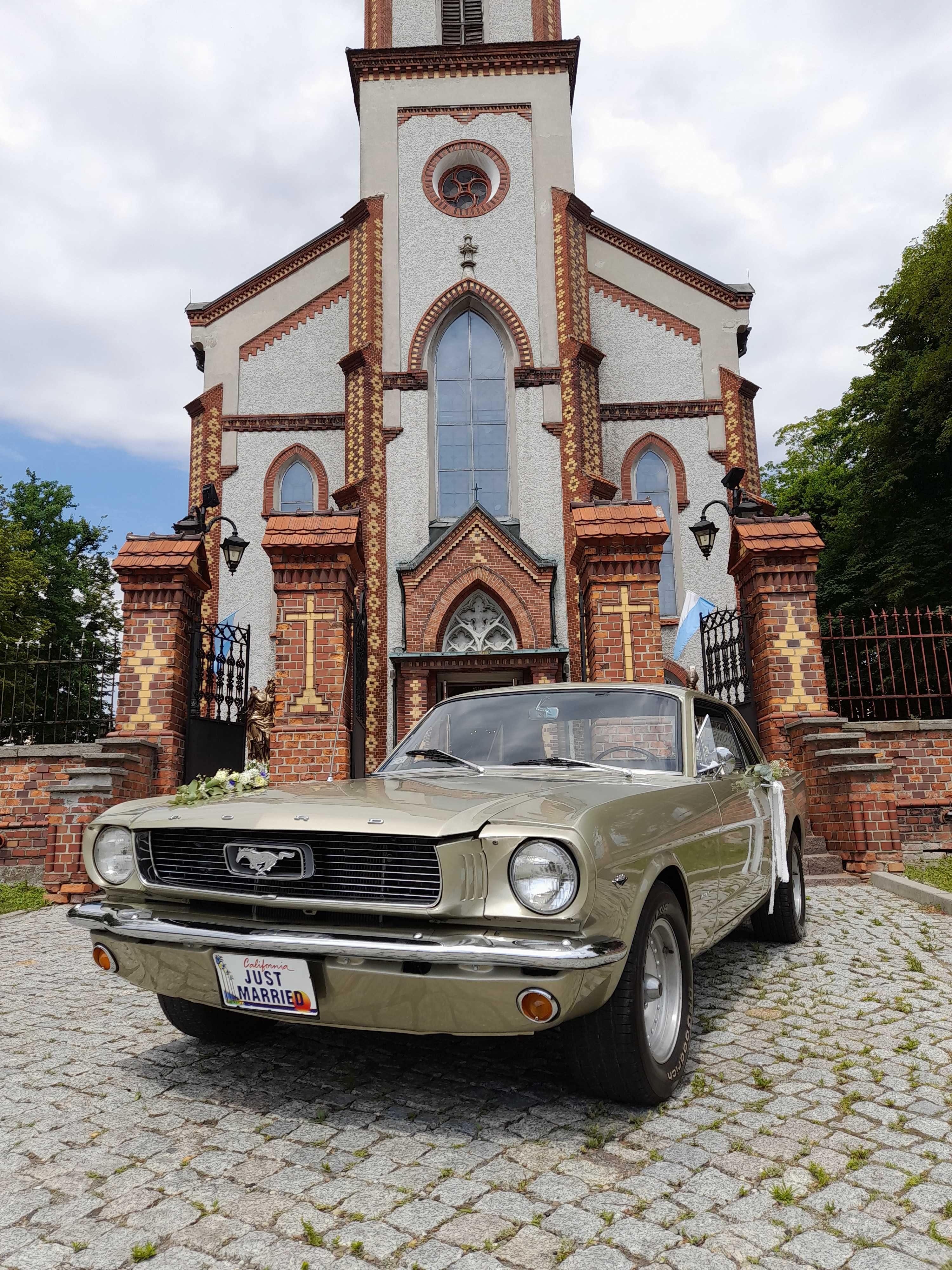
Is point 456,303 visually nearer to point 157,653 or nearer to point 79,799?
point 157,653

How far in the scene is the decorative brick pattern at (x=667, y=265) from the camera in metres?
19.5

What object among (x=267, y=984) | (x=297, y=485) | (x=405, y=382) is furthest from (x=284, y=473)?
(x=267, y=984)

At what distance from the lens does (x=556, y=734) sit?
13.1 feet

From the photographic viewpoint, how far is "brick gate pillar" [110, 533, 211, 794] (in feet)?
26.9

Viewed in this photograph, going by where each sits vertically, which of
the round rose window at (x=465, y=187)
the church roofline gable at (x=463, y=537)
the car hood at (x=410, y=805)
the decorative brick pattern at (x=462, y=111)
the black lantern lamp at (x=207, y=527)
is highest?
the decorative brick pattern at (x=462, y=111)

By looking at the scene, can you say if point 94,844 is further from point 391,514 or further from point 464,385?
point 464,385

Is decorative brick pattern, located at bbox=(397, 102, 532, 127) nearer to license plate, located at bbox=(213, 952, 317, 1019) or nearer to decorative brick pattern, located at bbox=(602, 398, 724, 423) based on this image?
decorative brick pattern, located at bbox=(602, 398, 724, 423)

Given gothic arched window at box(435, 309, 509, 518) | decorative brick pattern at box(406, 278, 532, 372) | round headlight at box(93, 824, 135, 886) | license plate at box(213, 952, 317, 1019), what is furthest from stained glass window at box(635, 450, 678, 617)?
license plate at box(213, 952, 317, 1019)

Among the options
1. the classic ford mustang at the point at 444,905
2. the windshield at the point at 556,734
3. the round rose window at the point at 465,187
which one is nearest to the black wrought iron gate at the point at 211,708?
the windshield at the point at 556,734

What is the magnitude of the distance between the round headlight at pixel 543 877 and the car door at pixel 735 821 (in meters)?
1.47

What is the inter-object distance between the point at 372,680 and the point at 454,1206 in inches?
541

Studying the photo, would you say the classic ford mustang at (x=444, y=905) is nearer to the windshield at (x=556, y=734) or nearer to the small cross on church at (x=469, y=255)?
the windshield at (x=556, y=734)

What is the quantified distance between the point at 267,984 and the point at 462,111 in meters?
20.4

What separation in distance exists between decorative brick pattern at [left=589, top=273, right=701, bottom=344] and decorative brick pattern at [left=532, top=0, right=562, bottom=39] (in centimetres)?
528
